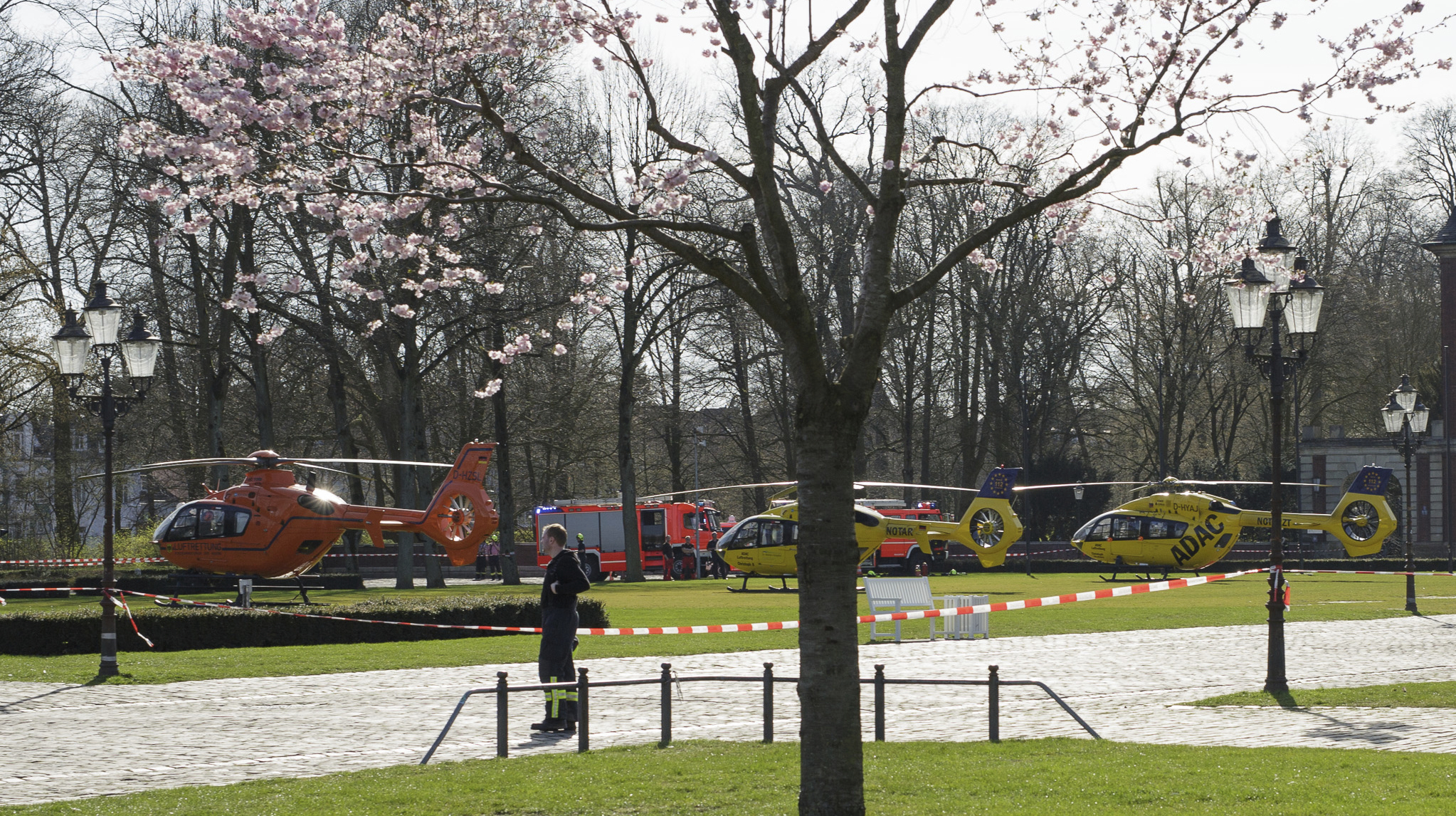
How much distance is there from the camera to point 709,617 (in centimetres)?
2502

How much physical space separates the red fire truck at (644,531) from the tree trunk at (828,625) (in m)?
41.8

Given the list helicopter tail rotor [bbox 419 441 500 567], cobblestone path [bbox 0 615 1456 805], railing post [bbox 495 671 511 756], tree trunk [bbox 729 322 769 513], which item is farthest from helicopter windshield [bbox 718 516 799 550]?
railing post [bbox 495 671 511 756]

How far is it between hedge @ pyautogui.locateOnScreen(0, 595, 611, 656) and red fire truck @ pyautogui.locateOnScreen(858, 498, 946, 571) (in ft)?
79.8

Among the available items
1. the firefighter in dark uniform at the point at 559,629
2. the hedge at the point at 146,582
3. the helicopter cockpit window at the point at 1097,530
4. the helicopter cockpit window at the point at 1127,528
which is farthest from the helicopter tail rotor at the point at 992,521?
the firefighter in dark uniform at the point at 559,629

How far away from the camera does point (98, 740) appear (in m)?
11.6

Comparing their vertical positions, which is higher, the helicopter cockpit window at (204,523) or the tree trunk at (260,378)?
the tree trunk at (260,378)

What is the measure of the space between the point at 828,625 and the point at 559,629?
17.4 ft

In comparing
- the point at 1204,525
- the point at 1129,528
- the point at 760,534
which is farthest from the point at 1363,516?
the point at 760,534

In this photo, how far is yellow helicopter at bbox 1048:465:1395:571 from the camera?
134ft

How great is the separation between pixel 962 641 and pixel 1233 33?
1348cm

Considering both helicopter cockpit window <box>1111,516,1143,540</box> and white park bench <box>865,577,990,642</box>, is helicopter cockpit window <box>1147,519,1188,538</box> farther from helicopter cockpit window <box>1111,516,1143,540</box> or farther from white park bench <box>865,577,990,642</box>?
white park bench <box>865,577,990,642</box>

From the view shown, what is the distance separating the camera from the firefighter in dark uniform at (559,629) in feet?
38.7

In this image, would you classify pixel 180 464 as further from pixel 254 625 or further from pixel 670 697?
pixel 670 697

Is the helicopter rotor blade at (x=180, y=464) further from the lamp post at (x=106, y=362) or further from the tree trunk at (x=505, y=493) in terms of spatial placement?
the tree trunk at (x=505, y=493)
